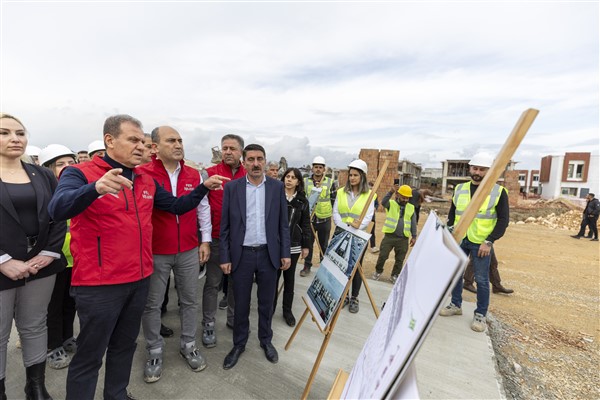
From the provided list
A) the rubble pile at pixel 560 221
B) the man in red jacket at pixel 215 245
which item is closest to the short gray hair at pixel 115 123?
the man in red jacket at pixel 215 245

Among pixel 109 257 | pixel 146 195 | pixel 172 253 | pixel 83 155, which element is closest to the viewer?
pixel 109 257

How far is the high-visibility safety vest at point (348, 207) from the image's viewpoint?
12.8 feet

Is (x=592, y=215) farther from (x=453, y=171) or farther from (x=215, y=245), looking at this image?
(x=453, y=171)

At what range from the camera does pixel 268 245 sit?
2719mm

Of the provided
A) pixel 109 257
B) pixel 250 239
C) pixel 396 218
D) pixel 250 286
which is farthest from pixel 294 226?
pixel 396 218

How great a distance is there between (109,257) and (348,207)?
2.88 meters

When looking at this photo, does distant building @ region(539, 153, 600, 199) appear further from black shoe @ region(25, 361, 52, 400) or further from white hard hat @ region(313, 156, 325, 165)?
black shoe @ region(25, 361, 52, 400)

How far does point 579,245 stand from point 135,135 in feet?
47.6

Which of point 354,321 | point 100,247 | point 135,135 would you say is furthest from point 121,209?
point 354,321

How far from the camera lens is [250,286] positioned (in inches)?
107

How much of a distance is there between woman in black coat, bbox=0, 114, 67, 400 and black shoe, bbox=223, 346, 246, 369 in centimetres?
132

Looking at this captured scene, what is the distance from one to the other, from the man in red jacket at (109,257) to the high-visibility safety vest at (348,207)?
2.58 m

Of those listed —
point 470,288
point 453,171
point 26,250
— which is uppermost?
point 453,171

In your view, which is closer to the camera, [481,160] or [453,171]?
[481,160]
